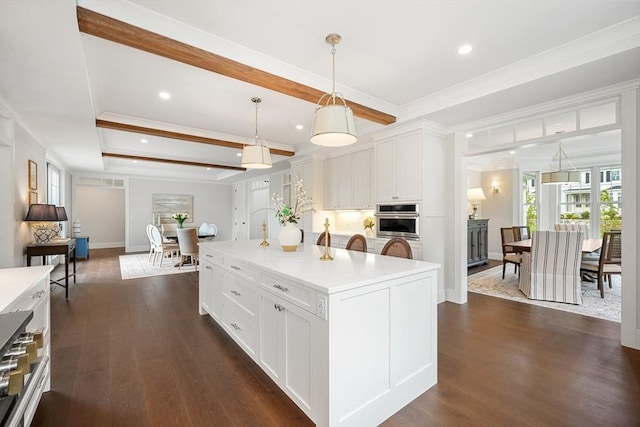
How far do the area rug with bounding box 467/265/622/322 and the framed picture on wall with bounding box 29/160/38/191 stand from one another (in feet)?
23.6

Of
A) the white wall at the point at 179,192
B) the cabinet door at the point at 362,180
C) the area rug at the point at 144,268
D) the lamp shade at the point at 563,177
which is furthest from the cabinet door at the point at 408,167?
the white wall at the point at 179,192

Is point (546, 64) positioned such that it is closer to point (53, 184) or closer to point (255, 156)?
point (255, 156)

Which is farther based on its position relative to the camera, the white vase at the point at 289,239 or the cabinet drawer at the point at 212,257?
the cabinet drawer at the point at 212,257

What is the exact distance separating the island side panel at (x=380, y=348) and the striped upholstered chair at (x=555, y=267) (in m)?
3.08

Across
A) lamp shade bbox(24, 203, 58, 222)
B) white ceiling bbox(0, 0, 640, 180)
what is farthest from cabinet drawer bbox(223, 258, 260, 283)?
lamp shade bbox(24, 203, 58, 222)

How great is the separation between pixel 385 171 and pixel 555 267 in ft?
9.08

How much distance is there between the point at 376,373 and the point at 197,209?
34.8ft

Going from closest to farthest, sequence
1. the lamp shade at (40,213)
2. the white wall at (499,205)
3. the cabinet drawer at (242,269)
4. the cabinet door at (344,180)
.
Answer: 1. the cabinet drawer at (242,269)
2. the lamp shade at (40,213)
3. the cabinet door at (344,180)
4. the white wall at (499,205)

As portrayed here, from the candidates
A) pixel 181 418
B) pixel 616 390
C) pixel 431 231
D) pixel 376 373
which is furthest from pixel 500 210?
pixel 181 418

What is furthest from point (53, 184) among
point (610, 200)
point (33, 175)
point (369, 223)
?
point (610, 200)

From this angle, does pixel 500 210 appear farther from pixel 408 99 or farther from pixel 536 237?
pixel 408 99

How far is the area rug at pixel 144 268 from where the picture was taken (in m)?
5.99

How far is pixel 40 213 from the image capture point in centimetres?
424

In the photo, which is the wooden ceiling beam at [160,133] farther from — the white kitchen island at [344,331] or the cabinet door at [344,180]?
the white kitchen island at [344,331]
